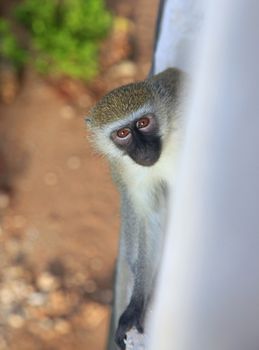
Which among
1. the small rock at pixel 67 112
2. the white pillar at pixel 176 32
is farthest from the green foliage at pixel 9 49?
the white pillar at pixel 176 32

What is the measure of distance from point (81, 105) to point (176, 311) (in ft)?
13.4

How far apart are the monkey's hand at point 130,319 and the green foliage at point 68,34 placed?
2.87 meters

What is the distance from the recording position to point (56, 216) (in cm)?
397

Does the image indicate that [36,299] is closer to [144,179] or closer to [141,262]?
[141,262]

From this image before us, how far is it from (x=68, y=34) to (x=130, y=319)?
9.87 feet

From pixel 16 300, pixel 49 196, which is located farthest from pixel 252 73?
pixel 49 196

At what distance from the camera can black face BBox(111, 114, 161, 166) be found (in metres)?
1.72

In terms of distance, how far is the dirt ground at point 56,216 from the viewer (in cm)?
350

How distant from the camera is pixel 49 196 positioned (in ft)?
13.3

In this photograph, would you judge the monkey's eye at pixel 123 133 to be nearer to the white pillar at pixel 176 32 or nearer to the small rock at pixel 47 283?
the white pillar at pixel 176 32

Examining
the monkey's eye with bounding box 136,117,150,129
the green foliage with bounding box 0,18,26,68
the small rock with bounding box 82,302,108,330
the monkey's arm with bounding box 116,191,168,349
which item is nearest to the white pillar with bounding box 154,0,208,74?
the monkey's eye with bounding box 136,117,150,129

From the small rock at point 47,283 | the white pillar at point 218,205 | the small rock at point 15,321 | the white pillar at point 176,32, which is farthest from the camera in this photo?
the small rock at point 47,283

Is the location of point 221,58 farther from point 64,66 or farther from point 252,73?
point 64,66

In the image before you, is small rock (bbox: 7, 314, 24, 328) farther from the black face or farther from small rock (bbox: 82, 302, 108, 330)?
the black face
